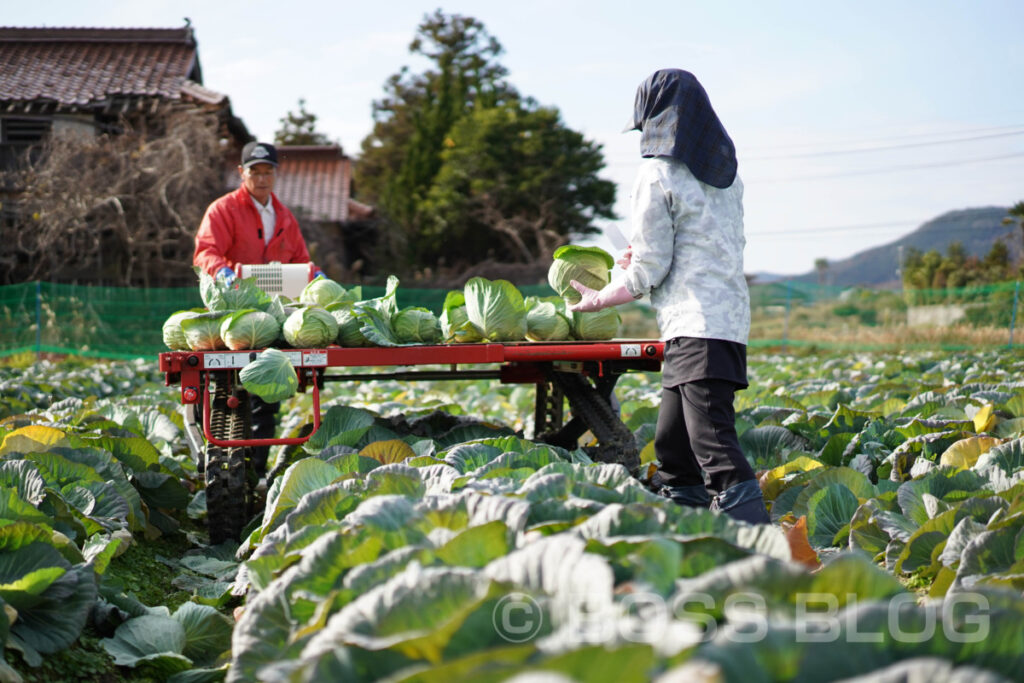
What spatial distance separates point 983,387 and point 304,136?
37943mm

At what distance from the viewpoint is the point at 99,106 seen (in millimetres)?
19594

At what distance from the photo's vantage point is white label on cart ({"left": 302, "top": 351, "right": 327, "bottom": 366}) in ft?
14.0

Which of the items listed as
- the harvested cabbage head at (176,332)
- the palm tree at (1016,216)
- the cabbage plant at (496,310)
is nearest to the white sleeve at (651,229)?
the cabbage plant at (496,310)

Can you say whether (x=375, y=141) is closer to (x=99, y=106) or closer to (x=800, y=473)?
(x=99, y=106)

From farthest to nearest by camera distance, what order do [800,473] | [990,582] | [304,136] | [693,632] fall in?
1. [304,136]
2. [800,473]
3. [990,582]
4. [693,632]

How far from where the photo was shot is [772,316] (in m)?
21.3

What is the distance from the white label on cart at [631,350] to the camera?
434cm

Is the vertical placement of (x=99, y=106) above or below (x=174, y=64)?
below

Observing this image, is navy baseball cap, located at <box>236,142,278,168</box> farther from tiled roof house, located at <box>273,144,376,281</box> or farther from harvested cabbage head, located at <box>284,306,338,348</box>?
tiled roof house, located at <box>273,144,376,281</box>

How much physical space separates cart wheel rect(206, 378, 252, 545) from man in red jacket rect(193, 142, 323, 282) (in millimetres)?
1295

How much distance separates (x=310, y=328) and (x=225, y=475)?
822mm

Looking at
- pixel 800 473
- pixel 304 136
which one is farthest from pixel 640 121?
pixel 304 136

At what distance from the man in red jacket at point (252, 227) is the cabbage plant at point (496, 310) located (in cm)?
131

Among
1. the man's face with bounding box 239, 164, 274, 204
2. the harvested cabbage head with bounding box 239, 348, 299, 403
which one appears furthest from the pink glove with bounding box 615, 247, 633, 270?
the man's face with bounding box 239, 164, 274, 204
